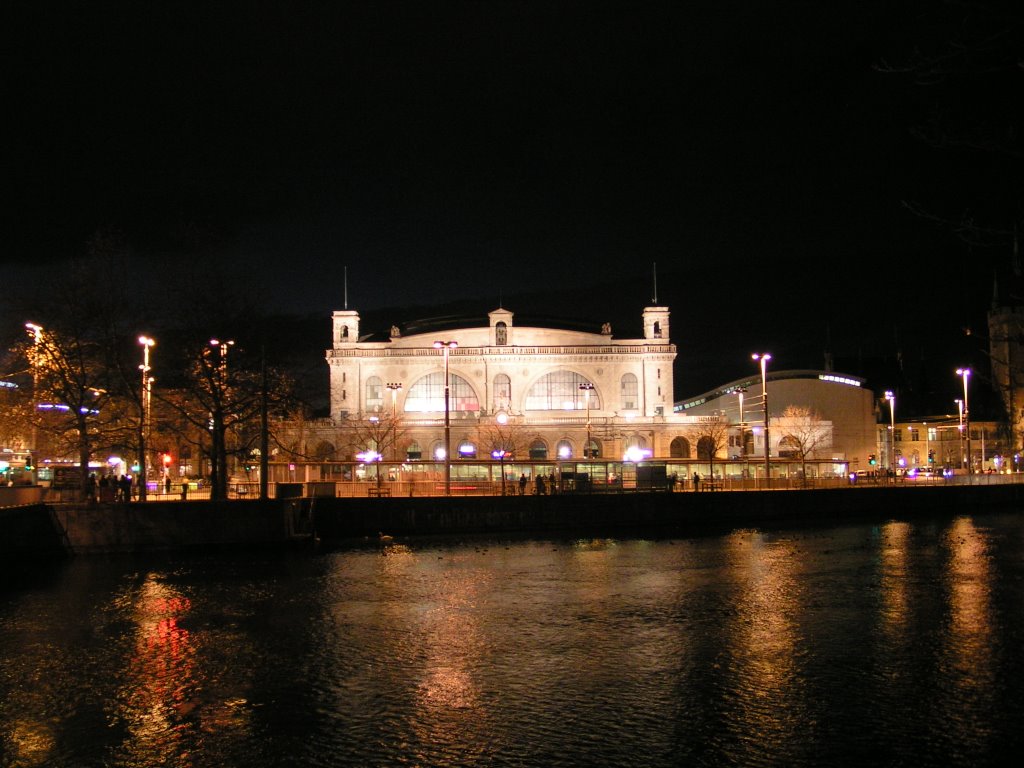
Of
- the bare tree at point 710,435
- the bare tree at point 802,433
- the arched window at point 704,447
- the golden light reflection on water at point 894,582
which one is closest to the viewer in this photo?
the golden light reflection on water at point 894,582

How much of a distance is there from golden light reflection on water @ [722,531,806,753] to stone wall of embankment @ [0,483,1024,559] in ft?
46.3

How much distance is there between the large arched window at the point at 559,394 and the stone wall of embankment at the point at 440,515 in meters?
45.6

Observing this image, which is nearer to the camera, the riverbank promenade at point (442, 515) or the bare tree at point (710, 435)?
the riverbank promenade at point (442, 515)

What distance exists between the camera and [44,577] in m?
31.3

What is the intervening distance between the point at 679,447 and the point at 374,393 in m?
32.5

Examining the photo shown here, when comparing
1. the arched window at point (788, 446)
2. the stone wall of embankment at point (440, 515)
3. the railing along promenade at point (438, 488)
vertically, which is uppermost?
the arched window at point (788, 446)

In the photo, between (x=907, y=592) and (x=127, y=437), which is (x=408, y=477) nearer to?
(x=127, y=437)

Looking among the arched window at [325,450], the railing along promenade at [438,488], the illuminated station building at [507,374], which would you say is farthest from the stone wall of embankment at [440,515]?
the arched window at [325,450]

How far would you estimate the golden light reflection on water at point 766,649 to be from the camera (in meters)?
15.1

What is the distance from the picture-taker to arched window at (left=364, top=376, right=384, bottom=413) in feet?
335

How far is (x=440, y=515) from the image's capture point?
45.7 meters

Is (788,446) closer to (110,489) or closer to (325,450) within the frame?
(325,450)

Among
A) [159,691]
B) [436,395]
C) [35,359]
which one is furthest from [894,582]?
[436,395]

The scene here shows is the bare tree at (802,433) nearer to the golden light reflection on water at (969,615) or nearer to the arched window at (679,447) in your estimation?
the arched window at (679,447)
